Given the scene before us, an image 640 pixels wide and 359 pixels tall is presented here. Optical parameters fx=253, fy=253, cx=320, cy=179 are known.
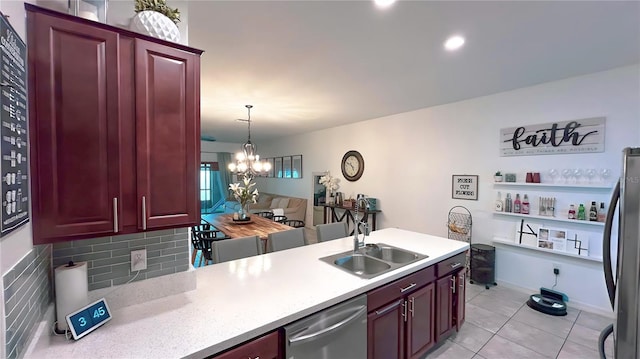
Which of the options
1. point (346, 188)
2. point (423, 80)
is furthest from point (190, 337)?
point (346, 188)

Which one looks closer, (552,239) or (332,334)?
(332,334)

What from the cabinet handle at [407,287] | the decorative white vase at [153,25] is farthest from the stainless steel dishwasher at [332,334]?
the decorative white vase at [153,25]

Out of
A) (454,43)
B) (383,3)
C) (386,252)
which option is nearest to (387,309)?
(386,252)

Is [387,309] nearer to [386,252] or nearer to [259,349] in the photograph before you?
[386,252]

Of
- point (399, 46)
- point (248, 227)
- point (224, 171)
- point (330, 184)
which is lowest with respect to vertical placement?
point (248, 227)

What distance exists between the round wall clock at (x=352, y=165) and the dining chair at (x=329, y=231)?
2661mm

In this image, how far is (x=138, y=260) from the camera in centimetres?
134

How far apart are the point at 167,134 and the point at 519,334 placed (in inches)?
134

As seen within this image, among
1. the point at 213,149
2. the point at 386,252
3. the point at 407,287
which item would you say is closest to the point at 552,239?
the point at 386,252

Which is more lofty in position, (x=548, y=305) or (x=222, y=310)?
(x=222, y=310)

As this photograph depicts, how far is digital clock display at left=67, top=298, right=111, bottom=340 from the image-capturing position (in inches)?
40.4

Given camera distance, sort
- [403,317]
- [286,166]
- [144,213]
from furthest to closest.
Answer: [286,166]
[403,317]
[144,213]

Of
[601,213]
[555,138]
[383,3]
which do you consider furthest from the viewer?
[555,138]

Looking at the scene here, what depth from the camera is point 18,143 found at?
32.8 inches
